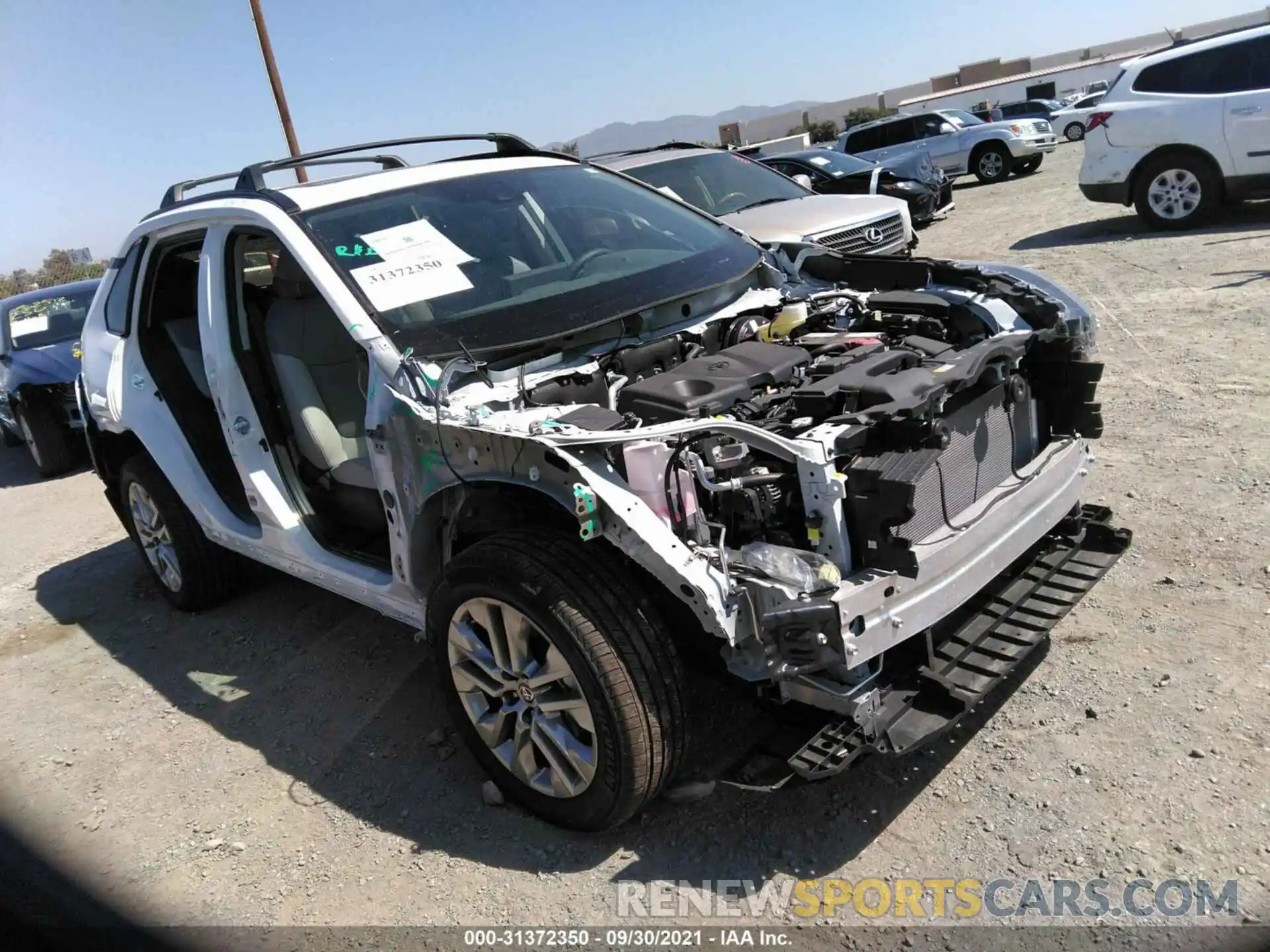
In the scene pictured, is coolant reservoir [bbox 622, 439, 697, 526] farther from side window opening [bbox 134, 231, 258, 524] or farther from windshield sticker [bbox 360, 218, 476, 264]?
side window opening [bbox 134, 231, 258, 524]

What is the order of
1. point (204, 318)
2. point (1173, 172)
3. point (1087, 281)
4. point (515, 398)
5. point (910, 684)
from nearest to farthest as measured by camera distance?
1. point (910, 684)
2. point (515, 398)
3. point (204, 318)
4. point (1087, 281)
5. point (1173, 172)

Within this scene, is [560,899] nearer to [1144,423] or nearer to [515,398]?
[515,398]

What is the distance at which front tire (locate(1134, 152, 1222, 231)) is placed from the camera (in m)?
9.41

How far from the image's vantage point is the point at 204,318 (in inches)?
156

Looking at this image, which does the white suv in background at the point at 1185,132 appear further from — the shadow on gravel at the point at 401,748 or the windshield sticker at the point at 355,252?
the windshield sticker at the point at 355,252

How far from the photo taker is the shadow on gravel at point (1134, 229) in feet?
30.5

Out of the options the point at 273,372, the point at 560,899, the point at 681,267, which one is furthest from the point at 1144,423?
the point at 273,372

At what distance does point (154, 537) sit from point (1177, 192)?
32.7 ft

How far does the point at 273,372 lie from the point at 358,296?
1007 mm

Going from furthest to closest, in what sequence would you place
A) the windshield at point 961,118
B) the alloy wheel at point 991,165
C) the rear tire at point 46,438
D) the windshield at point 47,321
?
the windshield at point 961,118
the alloy wheel at point 991,165
the windshield at point 47,321
the rear tire at point 46,438

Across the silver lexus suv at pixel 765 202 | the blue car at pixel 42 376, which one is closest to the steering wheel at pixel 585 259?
the silver lexus suv at pixel 765 202

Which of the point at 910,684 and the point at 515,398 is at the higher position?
the point at 515,398

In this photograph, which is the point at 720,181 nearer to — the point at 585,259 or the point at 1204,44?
the point at 1204,44

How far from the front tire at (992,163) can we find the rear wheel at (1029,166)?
8.9 inches
